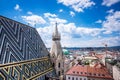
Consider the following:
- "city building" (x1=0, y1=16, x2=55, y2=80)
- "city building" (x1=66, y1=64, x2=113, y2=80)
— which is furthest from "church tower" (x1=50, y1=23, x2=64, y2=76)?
"city building" (x1=66, y1=64, x2=113, y2=80)

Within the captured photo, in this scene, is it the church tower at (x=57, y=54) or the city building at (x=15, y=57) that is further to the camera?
the church tower at (x=57, y=54)

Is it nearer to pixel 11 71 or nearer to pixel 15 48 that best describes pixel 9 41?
pixel 15 48

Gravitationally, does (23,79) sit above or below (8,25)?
below

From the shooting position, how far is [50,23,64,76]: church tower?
2949 centimetres

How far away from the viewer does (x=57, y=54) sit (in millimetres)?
30125

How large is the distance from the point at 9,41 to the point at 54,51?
14.2m

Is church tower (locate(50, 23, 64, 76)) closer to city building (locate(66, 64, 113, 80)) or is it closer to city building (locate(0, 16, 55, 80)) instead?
city building (locate(0, 16, 55, 80))

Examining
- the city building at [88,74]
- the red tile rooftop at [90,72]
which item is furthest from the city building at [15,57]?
the red tile rooftop at [90,72]

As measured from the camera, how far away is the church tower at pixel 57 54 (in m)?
29.5

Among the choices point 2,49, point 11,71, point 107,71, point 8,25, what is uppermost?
point 8,25

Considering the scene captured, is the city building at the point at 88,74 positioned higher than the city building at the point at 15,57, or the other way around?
the city building at the point at 15,57

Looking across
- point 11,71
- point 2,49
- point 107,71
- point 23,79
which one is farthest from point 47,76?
point 107,71

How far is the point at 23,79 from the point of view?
16.7 meters

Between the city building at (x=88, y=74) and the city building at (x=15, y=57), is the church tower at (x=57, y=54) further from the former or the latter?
the city building at (x=88, y=74)
